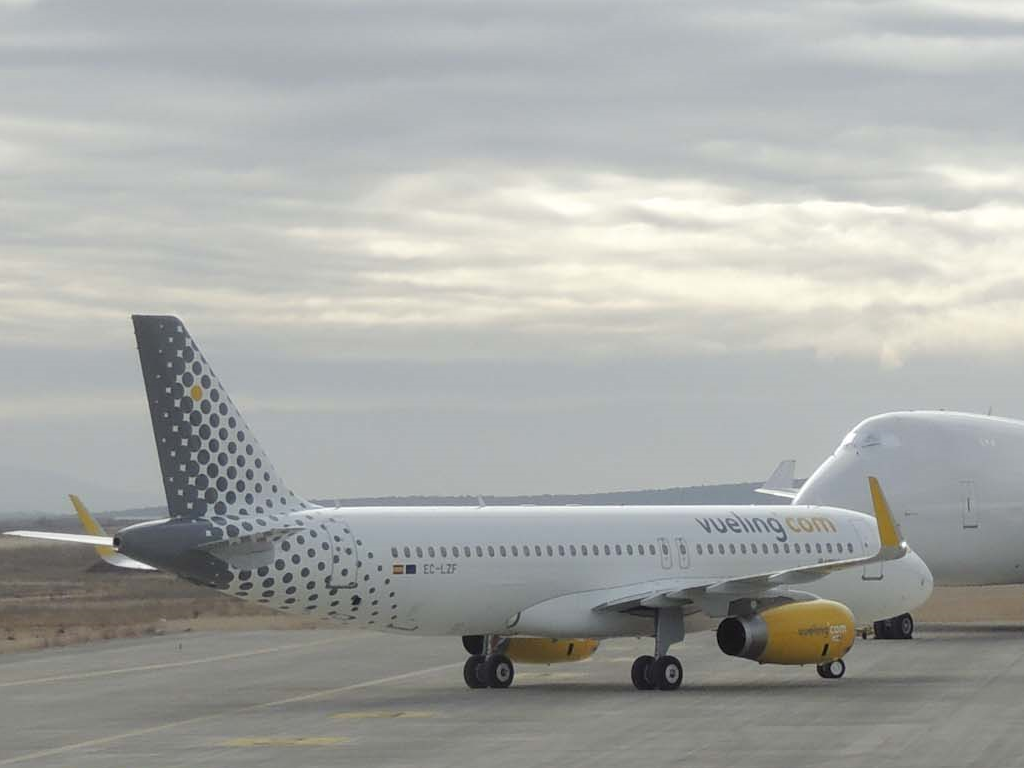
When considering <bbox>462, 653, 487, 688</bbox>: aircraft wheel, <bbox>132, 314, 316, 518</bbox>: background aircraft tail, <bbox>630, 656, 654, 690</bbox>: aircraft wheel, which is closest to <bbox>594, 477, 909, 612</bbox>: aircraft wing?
<bbox>630, 656, 654, 690</bbox>: aircraft wheel

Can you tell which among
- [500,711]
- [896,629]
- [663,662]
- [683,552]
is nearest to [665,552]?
[683,552]

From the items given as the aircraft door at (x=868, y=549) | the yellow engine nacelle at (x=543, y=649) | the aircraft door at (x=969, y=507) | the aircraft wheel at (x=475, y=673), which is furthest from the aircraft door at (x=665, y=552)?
the aircraft door at (x=969, y=507)

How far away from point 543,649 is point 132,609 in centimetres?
4006

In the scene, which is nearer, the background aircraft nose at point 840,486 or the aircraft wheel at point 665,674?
the aircraft wheel at point 665,674

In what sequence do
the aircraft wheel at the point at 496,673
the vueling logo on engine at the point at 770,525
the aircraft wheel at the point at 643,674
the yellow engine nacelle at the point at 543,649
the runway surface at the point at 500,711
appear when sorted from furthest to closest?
the vueling logo on engine at the point at 770,525 < the yellow engine nacelle at the point at 543,649 < the aircraft wheel at the point at 496,673 < the aircraft wheel at the point at 643,674 < the runway surface at the point at 500,711

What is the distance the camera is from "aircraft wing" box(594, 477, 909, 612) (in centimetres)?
3653

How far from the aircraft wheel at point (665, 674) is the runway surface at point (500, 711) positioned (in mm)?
543

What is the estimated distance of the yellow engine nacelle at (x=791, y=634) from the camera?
120ft

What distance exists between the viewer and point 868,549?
43.1 metres

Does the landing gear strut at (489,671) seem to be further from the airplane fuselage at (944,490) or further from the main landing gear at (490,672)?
the airplane fuselage at (944,490)

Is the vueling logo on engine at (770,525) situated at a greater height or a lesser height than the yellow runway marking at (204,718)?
greater

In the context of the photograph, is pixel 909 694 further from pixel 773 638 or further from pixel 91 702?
pixel 91 702

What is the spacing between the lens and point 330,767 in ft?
83.0

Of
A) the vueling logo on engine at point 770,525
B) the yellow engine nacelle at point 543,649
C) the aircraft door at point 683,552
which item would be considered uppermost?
the vueling logo on engine at point 770,525
